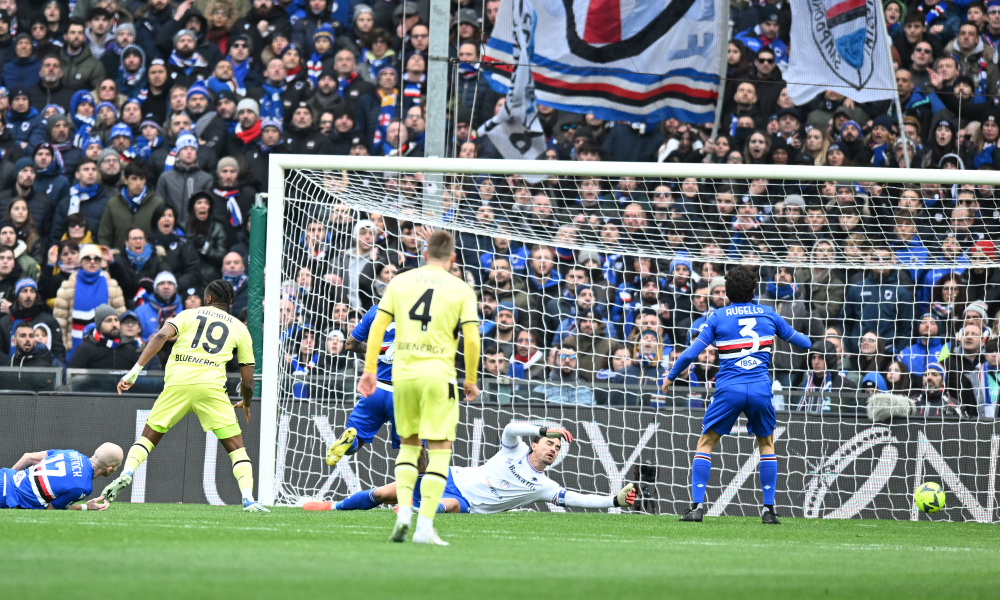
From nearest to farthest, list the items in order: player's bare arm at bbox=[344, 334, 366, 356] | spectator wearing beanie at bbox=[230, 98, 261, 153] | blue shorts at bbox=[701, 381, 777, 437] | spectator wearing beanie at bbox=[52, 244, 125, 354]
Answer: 1. blue shorts at bbox=[701, 381, 777, 437]
2. player's bare arm at bbox=[344, 334, 366, 356]
3. spectator wearing beanie at bbox=[52, 244, 125, 354]
4. spectator wearing beanie at bbox=[230, 98, 261, 153]

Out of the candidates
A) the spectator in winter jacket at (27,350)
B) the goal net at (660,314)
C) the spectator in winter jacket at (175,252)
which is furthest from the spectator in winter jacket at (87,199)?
the goal net at (660,314)

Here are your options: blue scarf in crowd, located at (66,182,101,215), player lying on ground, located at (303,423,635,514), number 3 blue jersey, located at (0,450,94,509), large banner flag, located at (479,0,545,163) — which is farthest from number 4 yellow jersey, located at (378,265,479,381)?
blue scarf in crowd, located at (66,182,101,215)

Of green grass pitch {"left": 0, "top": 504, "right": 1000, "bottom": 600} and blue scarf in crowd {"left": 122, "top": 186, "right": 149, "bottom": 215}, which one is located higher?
blue scarf in crowd {"left": 122, "top": 186, "right": 149, "bottom": 215}

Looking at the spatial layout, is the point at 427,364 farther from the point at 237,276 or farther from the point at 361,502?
the point at 237,276

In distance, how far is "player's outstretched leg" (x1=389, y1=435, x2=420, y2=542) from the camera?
20.6 feet

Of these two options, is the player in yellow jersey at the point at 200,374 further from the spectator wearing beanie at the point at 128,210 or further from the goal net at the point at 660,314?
the spectator wearing beanie at the point at 128,210

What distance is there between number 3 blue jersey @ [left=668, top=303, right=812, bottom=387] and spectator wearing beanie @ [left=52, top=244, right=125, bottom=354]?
6.65m

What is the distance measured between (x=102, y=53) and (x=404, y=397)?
34.8 ft

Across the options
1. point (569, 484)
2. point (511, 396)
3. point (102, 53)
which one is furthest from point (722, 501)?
point (102, 53)

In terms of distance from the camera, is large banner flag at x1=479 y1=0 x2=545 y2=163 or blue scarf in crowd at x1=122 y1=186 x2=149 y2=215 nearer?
large banner flag at x1=479 y1=0 x2=545 y2=163

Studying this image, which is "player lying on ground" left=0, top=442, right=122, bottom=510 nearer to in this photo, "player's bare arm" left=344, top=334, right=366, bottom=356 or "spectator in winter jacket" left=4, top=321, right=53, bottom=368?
"player's bare arm" left=344, top=334, right=366, bottom=356

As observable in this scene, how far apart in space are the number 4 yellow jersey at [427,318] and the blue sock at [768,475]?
4.19 m

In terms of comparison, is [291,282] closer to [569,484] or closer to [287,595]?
[569,484]

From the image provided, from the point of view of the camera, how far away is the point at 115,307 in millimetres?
12664
